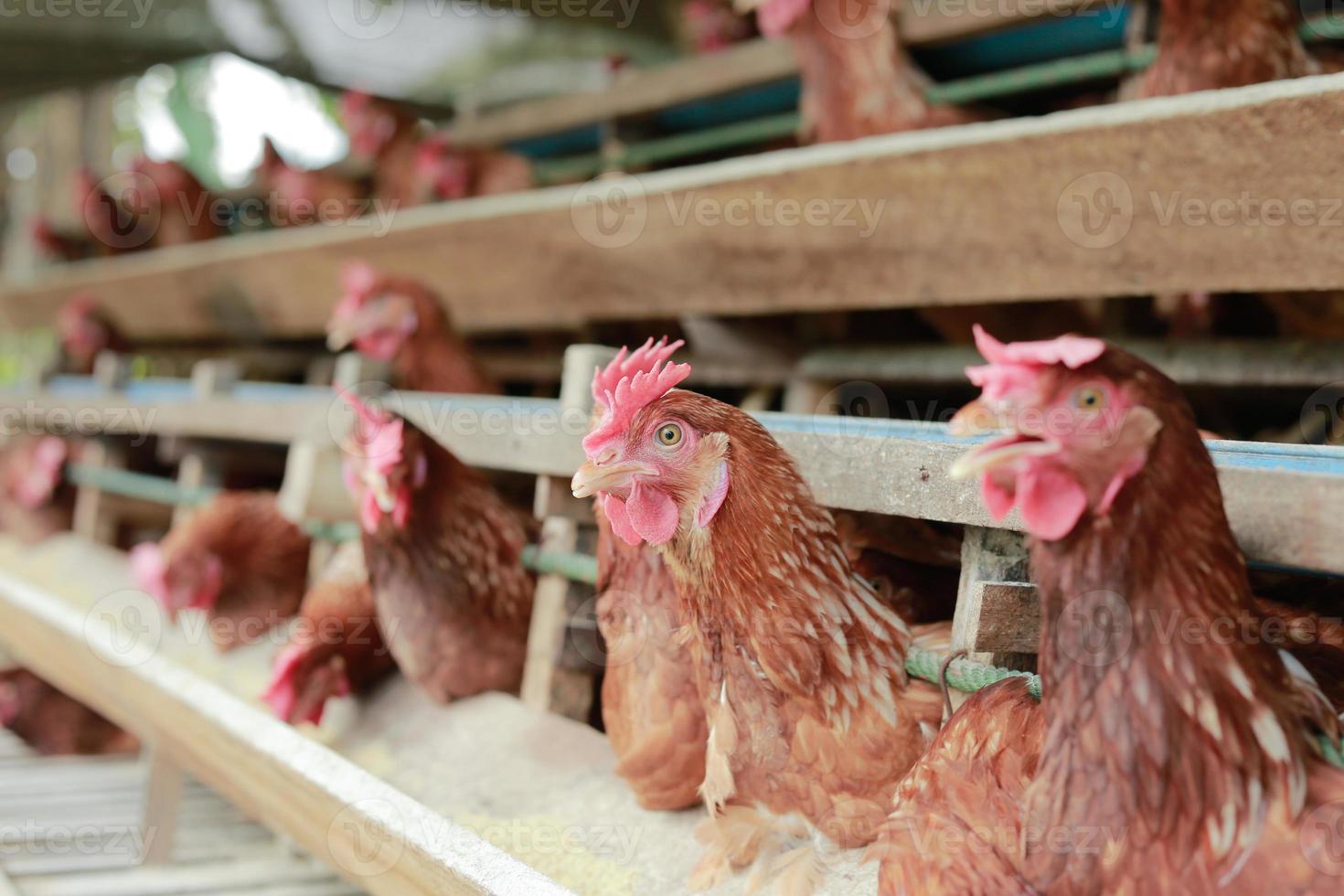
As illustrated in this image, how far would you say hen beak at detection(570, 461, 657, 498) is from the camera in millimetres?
989

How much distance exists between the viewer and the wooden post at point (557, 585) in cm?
149

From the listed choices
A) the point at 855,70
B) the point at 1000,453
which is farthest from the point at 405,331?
the point at 1000,453

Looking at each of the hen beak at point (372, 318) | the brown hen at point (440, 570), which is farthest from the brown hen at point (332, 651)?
the hen beak at point (372, 318)

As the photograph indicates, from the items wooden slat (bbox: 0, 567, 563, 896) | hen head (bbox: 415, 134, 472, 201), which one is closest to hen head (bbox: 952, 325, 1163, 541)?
wooden slat (bbox: 0, 567, 563, 896)

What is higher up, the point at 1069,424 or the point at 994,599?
the point at 1069,424

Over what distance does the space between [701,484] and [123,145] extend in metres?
8.42

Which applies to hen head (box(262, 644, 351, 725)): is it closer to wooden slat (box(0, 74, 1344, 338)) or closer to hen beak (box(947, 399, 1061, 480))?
wooden slat (box(0, 74, 1344, 338))

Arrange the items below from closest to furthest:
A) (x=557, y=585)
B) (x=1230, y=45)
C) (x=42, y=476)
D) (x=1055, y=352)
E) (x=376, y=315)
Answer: (x=1055, y=352)
(x=1230, y=45)
(x=557, y=585)
(x=376, y=315)
(x=42, y=476)

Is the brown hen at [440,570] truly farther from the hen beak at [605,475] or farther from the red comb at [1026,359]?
the red comb at [1026,359]

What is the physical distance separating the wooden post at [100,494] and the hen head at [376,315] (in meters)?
1.13

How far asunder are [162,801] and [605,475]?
1691 millimetres

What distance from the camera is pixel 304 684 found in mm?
1749

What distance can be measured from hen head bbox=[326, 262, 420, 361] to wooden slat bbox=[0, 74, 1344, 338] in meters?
0.13

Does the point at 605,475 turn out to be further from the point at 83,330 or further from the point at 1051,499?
the point at 83,330
